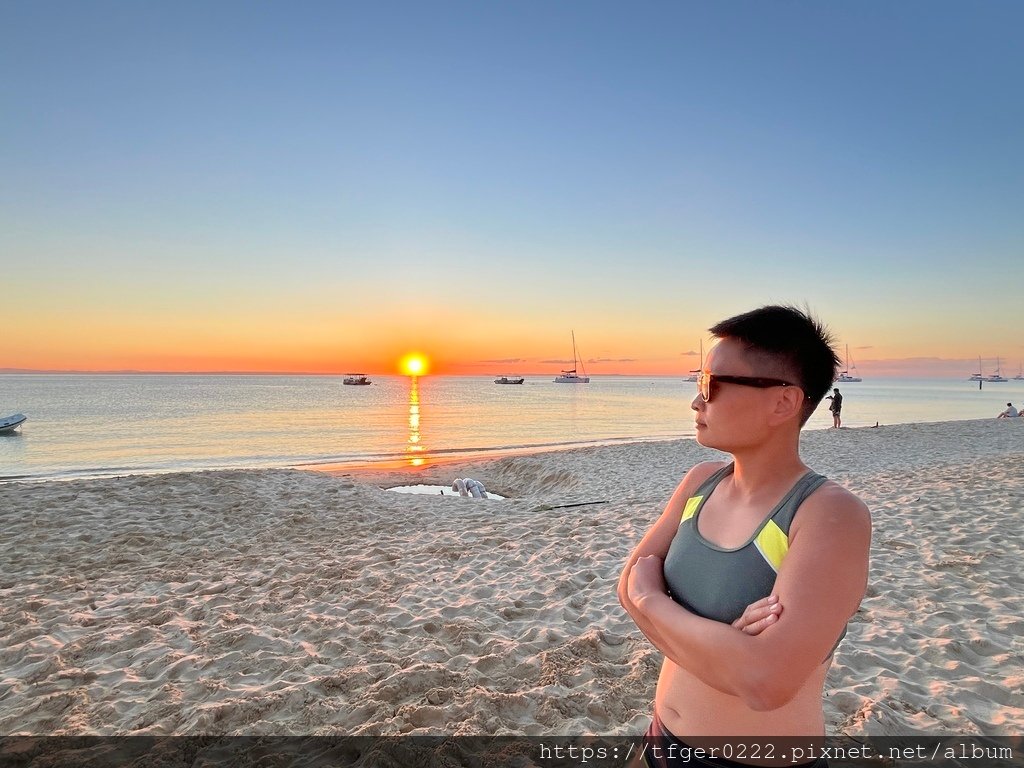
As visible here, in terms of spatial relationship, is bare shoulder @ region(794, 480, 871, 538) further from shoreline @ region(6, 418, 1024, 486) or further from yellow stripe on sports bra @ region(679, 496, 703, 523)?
shoreline @ region(6, 418, 1024, 486)

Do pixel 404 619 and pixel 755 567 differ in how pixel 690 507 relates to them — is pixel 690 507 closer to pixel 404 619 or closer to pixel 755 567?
pixel 755 567

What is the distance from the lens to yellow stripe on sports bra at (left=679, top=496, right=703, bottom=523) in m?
1.73

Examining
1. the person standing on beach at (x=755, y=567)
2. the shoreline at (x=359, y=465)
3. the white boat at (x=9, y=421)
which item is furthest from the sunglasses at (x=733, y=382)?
the white boat at (x=9, y=421)

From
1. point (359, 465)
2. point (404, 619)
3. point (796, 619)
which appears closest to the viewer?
point (796, 619)

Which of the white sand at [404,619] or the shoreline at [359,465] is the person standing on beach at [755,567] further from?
the shoreline at [359,465]

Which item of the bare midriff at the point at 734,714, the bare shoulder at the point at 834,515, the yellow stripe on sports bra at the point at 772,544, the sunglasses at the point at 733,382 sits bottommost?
the bare midriff at the point at 734,714

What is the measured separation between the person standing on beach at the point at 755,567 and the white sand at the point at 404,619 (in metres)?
2.30

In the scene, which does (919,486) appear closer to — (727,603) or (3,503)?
(727,603)

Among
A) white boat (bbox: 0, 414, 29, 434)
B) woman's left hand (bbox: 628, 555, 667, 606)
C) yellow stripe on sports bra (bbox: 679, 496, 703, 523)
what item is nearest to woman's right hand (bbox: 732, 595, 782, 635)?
woman's left hand (bbox: 628, 555, 667, 606)

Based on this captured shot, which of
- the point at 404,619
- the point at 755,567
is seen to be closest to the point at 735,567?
the point at 755,567

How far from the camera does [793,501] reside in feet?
4.63

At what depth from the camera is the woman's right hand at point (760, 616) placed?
126 cm

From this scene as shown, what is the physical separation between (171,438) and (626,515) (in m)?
31.4

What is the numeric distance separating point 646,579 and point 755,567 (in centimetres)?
34
